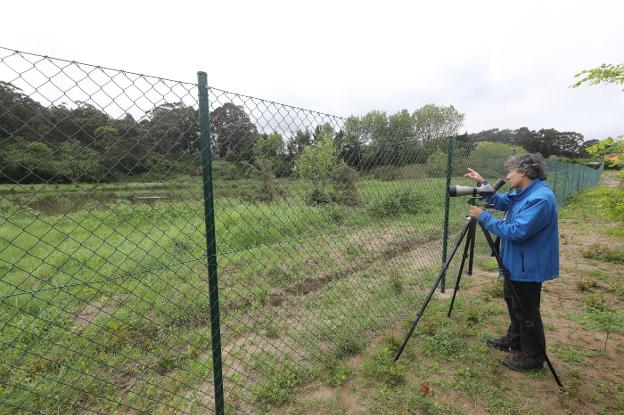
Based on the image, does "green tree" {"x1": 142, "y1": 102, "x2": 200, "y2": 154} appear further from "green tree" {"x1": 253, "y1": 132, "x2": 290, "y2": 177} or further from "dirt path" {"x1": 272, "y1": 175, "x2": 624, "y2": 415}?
"dirt path" {"x1": 272, "y1": 175, "x2": 624, "y2": 415}

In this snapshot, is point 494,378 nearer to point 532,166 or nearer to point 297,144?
point 532,166

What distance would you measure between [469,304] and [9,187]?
4.48 meters

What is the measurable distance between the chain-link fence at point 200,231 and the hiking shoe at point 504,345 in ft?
3.37

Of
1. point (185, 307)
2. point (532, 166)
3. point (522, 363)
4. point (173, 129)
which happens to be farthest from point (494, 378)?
point (185, 307)

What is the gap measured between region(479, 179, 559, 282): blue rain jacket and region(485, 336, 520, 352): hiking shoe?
89cm

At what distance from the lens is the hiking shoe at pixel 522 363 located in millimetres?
2838

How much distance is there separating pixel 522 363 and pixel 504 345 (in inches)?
12.0

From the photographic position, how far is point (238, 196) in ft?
7.70

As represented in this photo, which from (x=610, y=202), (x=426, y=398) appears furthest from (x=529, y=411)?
(x=610, y=202)

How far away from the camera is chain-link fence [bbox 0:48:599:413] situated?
1.58m

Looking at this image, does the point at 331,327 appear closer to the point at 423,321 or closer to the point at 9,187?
the point at 423,321

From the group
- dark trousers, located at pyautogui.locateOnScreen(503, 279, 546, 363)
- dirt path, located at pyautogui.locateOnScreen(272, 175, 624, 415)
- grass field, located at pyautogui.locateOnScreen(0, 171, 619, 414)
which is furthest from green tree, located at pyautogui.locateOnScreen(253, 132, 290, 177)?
dark trousers, located at pyautogui.locateOnScreen(503, 279, 546, 363)

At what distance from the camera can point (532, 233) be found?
2.47 meters

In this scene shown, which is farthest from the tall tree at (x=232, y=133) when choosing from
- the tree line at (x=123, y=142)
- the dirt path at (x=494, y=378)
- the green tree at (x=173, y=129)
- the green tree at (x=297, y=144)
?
the dirt path at (x=494, y=378)
